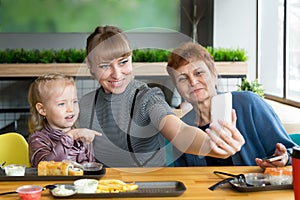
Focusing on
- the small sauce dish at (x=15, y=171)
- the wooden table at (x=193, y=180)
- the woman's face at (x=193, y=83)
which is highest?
the woman's face at (x=193, y=83)

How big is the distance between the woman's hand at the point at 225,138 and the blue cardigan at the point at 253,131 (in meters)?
0.42

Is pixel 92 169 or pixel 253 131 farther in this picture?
pixel 253 131

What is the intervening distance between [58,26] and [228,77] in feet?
14.9

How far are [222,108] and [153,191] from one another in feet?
1.39

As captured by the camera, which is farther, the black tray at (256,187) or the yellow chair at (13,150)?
the yellow chair at (13,150)

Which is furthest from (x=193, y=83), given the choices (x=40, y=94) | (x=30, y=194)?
(x=30, y=194)

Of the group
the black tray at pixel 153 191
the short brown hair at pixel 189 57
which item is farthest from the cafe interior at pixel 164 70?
the short brown hair at pixel 189 57

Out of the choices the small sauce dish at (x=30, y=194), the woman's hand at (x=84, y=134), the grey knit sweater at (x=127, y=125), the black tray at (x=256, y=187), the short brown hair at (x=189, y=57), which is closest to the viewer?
the small sauce dish at (x=30, y=194)

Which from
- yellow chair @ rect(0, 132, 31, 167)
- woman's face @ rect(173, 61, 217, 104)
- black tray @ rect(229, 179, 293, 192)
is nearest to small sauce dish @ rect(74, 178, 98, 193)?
black tray @ rect(229, 179, 293, 192)

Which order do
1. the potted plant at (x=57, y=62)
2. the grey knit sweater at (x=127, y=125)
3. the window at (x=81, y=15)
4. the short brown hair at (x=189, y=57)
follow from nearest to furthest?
the grey knit sweater at (x=127, y=125) < the short brown hair at (x=189, y=57) < the potted plant at (x=57, y=62) < the window at (x=81, y=15)

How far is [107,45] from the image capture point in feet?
7.54

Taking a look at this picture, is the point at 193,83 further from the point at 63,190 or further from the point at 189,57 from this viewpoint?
the point at 63,190

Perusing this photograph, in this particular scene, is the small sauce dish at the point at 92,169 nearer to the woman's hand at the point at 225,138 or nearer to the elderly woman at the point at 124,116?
the elderly woman at the point at 124,116

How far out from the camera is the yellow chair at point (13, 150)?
2.55 meters
